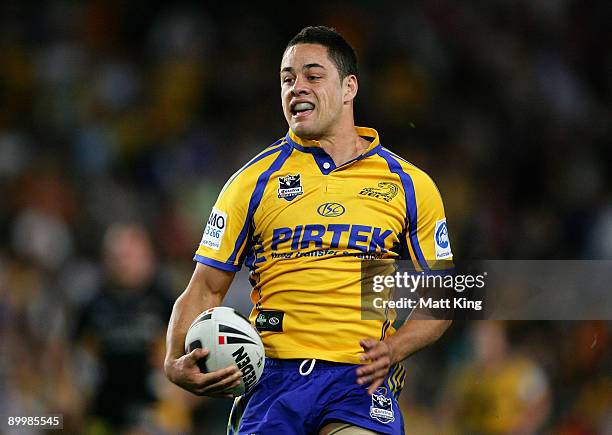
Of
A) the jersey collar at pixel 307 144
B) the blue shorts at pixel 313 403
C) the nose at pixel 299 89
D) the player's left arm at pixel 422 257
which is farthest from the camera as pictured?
the jersey collar at pixel 307 144

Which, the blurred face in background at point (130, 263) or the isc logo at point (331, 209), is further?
the blurred face in background at point (130, 263)

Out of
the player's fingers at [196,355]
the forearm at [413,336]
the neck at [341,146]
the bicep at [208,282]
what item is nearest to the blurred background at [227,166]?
the forearm at [413,336]

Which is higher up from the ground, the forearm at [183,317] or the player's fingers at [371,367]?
the forearm at [183,317]

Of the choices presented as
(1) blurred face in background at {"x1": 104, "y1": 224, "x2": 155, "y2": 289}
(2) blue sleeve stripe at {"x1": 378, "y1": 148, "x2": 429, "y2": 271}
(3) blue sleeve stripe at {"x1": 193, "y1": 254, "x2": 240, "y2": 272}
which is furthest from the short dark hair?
(1) blurred face in background at {"x1": 104, "y1": 224, "x2": 155, "y2": 289}

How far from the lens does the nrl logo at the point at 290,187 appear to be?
445cm

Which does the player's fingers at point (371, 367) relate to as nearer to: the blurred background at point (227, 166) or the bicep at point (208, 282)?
the bicep at point (208, 282)

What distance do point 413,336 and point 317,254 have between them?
0.53 m

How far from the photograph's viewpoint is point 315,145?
4.61 meters

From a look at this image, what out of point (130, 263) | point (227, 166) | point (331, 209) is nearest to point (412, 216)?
point (331, 209)

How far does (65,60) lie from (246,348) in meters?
8.29

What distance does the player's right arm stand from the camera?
406 centimetres

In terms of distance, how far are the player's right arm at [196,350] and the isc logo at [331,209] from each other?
0.49 m

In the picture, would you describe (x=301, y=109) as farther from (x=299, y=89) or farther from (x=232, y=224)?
(x=232, y=224)

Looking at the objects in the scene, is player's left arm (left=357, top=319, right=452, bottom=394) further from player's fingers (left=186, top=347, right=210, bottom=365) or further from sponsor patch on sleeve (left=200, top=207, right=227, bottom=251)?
sponsor patch on sleeve (left=200, top=207, right=227, bottom=251)
